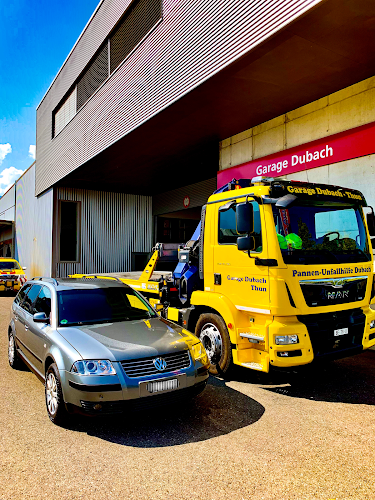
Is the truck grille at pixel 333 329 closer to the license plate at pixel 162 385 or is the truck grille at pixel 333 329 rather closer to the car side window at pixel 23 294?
the license plate at pixel 162 385

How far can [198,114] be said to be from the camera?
34.2 ft

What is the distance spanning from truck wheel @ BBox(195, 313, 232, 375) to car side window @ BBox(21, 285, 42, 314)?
8.16 ft

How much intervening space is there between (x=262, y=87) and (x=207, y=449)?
25.3 ft

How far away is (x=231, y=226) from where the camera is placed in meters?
5.58

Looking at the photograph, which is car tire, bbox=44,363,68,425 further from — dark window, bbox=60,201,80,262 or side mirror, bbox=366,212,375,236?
dark window, bbox=60,201,80,262

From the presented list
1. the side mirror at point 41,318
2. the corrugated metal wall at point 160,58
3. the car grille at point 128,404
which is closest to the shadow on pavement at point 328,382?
the car grille at point 128,404

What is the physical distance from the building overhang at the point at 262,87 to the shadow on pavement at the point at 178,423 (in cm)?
600

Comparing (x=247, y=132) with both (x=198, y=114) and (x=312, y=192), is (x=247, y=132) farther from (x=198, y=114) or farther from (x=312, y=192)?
(x=312, y=192)

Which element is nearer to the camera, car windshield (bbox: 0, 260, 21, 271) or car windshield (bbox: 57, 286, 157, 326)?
car windshield (bbox: 57, 286, 157, 326)

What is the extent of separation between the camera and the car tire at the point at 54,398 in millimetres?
3892

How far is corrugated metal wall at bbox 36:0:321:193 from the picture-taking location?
24.0ft

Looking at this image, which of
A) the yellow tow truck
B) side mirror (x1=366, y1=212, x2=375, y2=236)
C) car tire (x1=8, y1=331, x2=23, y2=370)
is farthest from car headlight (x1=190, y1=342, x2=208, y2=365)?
side mirror (x1=366, y1=212, x2=375, y2=236)

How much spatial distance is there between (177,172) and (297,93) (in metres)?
8.63

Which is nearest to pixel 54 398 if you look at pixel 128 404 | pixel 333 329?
pixel 128 404
